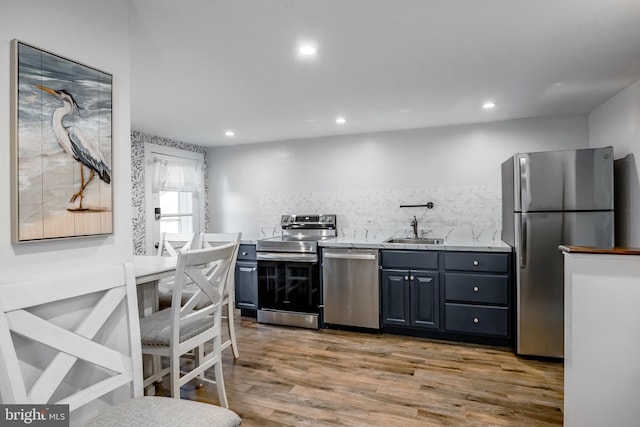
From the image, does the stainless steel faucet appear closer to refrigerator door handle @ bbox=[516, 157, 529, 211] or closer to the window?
refrigerator door handle @ bbox=[516, 157, 529, 211]

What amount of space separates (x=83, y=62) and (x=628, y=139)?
3656 mm

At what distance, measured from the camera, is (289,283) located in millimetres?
3928

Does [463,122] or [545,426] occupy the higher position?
[463,122]

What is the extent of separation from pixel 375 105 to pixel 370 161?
121 centimetres

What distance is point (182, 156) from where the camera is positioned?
4770mm

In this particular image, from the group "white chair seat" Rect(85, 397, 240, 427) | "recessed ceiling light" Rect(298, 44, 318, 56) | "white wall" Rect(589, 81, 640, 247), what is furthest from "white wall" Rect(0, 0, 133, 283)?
"white wall" Rect(589, 81, 640, 247)

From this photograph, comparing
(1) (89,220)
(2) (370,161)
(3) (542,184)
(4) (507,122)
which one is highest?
(4) (507,122)

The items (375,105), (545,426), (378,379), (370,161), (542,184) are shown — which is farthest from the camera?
(370,161)

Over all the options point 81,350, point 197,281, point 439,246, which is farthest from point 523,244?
point 81,350

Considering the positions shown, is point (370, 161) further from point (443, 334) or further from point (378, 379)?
point (378, 379)

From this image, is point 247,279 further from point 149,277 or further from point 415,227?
point 149,277

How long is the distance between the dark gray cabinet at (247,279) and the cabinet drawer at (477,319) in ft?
6.98

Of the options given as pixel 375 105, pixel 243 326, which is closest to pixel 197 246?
pixel 243 326

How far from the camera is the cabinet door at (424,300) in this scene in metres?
3.40
